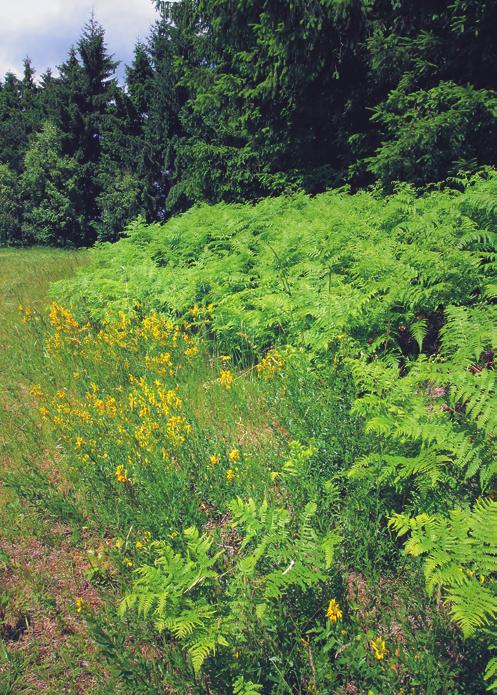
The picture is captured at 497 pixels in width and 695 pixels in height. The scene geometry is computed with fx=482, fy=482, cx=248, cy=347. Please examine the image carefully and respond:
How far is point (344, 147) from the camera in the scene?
11.2m

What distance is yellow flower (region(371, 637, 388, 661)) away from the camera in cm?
180

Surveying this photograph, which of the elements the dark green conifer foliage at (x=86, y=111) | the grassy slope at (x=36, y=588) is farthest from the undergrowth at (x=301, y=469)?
the dark green conifer foliage at (x=86, y=111)

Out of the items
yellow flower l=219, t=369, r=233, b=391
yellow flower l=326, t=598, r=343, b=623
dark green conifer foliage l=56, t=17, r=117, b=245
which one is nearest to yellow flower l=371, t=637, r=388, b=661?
yellow flower l=326, t=598, r=343, b=623

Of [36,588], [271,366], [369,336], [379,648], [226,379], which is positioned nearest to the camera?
[379,648]

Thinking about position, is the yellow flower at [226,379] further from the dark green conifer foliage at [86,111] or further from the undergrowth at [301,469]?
the dark green conifer foliage at [86,111]

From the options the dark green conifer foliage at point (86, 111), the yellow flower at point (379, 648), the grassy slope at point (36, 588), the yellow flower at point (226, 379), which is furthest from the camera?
the dark green conifer foliage at point (86, 111)

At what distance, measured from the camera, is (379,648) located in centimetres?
190

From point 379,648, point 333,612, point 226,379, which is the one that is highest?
point 226,379

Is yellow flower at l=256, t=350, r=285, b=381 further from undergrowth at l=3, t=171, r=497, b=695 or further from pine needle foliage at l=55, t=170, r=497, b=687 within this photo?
pine needle foliage at l=55, t=170, r=497, b=687

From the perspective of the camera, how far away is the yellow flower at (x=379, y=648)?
1802 mm

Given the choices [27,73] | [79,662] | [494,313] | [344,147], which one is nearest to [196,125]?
[344,147]

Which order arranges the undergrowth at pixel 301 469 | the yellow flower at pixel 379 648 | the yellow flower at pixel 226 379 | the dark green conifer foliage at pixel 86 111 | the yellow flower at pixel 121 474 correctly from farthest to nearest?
the dark green conifer foliage at pixel 86 111
the yellow flower at pixel 226 379
the yellow flower at pixel 121 474
the undergrowth at pixel 301 469
the yellow flower at pixel 379 648

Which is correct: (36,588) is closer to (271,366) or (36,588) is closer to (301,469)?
(301,469)

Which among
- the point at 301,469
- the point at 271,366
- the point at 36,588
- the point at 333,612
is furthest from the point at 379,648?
the point at 271,366
